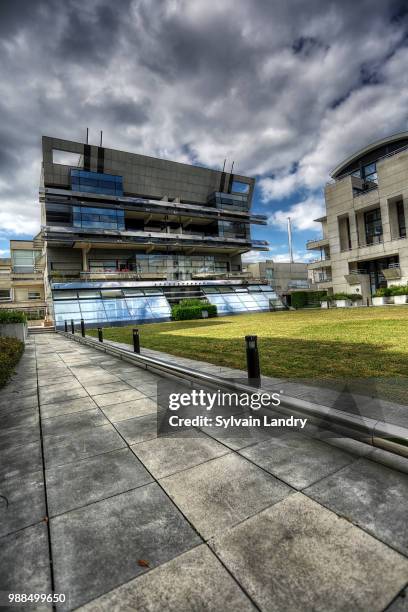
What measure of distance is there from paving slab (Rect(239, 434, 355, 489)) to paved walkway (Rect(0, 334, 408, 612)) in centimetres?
2

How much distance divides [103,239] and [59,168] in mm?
11345

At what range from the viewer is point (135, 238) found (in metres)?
42.1

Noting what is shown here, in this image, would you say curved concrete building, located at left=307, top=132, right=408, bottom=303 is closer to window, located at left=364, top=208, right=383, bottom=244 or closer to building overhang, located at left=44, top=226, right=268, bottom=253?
window, located at left=364, top=208, right=383, bottom=244

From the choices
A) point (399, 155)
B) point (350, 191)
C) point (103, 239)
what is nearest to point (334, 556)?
point (103, 239)

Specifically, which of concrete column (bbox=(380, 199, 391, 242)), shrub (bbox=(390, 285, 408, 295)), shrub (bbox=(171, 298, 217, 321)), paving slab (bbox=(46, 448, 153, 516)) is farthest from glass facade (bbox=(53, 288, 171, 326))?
concrete column (bbox=(380, 199, 391, 242))

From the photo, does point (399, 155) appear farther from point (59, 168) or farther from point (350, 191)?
point (59, 168)

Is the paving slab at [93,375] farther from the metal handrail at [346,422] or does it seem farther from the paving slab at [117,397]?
the metal handrail at [346,422]

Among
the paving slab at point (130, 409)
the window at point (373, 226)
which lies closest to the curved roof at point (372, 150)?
the window at point (373, 226)

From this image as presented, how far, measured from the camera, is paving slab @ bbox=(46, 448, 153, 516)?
265 cm

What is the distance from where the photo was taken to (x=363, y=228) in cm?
4216

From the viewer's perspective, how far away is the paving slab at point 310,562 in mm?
1610

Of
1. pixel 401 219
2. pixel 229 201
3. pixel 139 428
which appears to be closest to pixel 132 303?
pixel 139 428

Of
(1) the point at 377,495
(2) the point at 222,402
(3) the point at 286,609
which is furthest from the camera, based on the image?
(2) the point at 222,402

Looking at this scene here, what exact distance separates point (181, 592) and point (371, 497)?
1641mm
